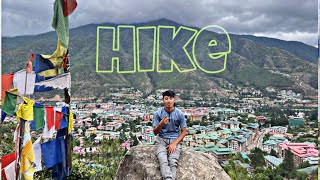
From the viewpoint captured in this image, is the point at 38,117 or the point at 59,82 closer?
the point at 38,117

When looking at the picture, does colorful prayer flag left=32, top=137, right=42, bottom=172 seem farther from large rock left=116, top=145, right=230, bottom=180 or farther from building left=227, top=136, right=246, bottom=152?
building left=227, top=136, right=246, bottom=152

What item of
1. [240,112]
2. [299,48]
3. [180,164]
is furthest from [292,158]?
[299,48]

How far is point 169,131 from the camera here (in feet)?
8.57

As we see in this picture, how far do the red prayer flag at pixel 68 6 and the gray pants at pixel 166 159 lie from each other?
1.61 metres

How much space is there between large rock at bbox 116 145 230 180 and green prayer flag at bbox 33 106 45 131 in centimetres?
82

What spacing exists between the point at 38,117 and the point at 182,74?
26950 mm

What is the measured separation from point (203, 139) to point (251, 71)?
14.8m


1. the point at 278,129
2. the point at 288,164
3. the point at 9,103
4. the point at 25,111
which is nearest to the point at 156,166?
the point at 25,111

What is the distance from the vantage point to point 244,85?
A: 33406 mm

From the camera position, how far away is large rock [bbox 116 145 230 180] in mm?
2551

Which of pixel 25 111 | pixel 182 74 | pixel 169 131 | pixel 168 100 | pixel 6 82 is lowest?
pixel 169 131

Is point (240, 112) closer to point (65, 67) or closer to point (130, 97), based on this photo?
point (130, 97)

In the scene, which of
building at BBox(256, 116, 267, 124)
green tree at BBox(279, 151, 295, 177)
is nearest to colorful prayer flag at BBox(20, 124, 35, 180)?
green tree at BBox(279, 151, 295, 177)

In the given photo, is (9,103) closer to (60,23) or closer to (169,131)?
(60,23)
